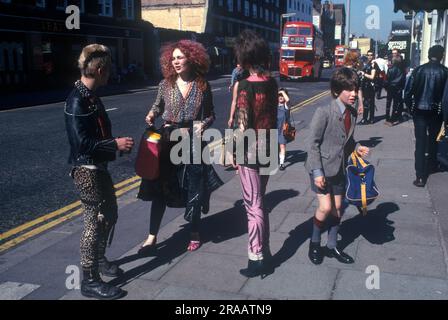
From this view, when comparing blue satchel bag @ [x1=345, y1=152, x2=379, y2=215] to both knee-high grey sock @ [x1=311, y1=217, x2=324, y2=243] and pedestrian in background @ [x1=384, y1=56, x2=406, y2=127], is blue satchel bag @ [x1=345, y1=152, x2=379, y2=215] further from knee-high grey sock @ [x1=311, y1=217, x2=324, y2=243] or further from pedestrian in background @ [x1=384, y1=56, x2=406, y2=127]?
pedestrian in background @ [x1=384, y1=56, x2=406, y2=127]

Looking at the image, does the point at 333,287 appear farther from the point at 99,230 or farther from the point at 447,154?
the point at 447,154

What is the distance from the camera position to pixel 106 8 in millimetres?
33406

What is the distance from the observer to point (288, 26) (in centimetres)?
3500

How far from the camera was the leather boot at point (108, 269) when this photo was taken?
376cm

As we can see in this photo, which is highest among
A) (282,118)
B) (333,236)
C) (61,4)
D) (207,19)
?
(207,19)

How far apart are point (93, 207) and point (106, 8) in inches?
1297

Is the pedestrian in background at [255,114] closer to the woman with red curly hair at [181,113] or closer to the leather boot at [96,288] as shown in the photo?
the woman with red curly hair at [181,113]

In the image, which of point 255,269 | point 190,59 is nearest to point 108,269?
point 255,269

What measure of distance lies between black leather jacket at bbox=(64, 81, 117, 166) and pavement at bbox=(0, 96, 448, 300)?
41.3 inches

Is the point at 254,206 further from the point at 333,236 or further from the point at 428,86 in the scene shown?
the point at 428,86

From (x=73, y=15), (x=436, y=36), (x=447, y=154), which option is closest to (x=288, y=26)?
(x=73, y=15)

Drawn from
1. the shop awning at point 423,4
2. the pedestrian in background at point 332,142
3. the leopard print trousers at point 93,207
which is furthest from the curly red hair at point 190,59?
the shop awning at point 423,4

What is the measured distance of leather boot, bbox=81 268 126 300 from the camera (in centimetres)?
339
